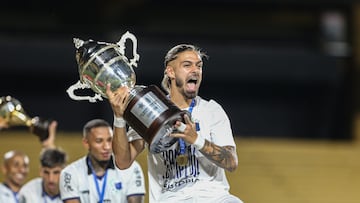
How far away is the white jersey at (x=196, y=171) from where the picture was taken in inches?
209

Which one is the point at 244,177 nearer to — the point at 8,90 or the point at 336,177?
the point at 336,177

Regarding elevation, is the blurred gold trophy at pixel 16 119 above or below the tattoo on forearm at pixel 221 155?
above

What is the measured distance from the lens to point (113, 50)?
5219mm

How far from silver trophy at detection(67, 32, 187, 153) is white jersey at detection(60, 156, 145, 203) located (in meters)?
1.35

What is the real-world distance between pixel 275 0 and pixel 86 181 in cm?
692

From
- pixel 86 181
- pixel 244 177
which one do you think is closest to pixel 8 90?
pixel 244 177

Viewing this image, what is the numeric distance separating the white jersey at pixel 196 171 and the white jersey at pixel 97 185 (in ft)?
3.84

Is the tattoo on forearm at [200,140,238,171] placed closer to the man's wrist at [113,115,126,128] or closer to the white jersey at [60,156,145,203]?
the man's wrist at [113,115,126,128]

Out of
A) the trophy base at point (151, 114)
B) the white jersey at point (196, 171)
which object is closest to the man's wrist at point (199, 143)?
the trophy base at point (151, 114)

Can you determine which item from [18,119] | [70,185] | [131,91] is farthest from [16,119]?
[131,91]

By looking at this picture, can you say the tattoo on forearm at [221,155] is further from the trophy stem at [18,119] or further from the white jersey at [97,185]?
the trophy stem at [18,119]

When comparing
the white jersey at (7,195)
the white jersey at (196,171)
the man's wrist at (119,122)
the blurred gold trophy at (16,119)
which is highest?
the blurred gold trophy at (16,119)

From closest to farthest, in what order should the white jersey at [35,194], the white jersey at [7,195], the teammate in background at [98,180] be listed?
the teammate in background at [98,180] < the white jersey at [35,194] < the white jersey at [7,195]

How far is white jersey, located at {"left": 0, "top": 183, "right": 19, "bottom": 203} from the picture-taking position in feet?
25.8
